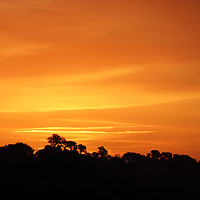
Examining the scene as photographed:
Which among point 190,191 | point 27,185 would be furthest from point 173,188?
point 27,185

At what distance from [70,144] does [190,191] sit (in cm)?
5418

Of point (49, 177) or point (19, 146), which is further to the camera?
point (19, 146)

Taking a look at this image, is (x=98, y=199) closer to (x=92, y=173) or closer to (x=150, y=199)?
(x=92, y=173)

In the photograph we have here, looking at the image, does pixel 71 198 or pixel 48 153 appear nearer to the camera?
pixel 71 198

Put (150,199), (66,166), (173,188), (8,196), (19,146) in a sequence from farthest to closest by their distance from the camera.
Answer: (19,146) → (173,188) → (150,199) → (66,166) → (8,196)

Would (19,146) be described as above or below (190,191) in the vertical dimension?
above

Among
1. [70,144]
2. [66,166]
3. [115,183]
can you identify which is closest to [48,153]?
[66,166]

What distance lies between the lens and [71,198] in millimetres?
87500

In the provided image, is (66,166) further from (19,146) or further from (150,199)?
(19,146)

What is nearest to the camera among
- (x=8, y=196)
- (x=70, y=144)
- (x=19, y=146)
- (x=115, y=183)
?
(x=8, y=196)

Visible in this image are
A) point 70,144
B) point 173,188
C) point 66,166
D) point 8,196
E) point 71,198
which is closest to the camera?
point 8,196

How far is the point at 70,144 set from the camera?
188 metres

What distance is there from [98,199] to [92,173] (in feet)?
20.8

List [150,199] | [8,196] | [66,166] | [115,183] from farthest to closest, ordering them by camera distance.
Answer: [150,199] < [115,183] < [66,166] < [8,196]
